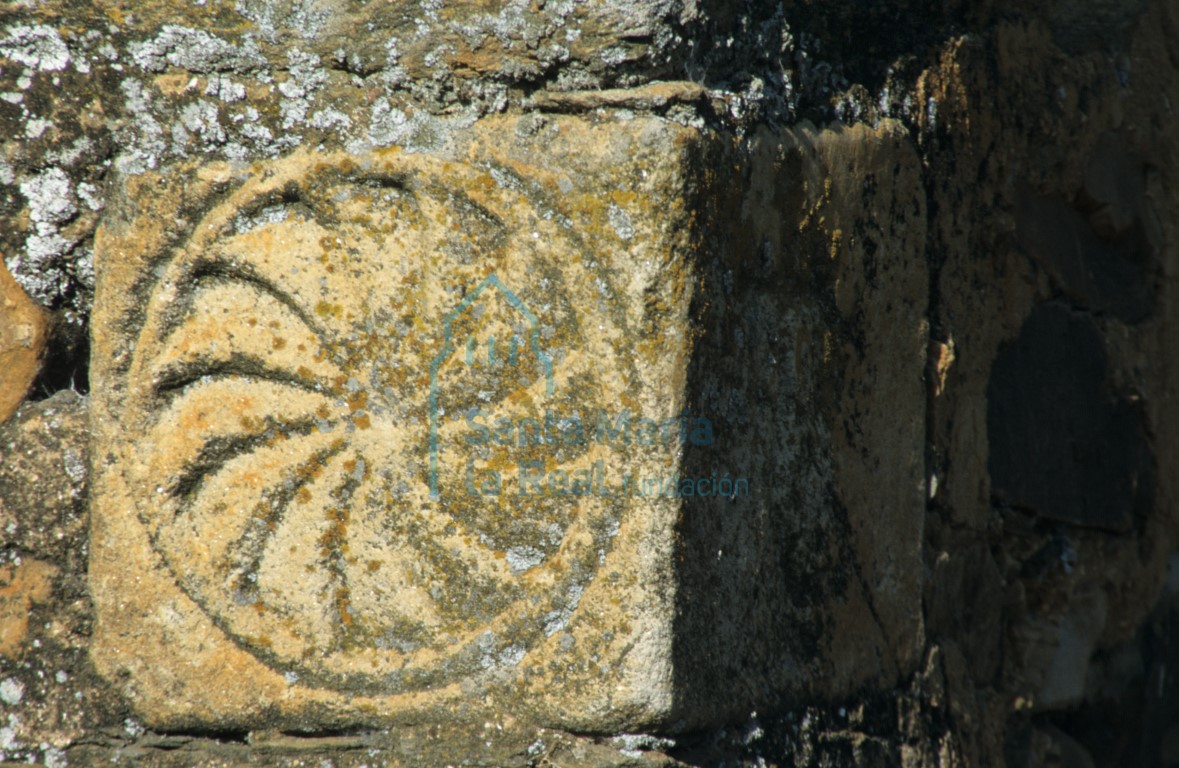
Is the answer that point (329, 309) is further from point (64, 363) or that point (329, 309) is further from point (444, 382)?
point (64, 363)

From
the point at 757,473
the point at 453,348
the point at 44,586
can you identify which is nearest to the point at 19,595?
the point at 44,586

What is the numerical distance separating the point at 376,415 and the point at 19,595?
54 centimetres

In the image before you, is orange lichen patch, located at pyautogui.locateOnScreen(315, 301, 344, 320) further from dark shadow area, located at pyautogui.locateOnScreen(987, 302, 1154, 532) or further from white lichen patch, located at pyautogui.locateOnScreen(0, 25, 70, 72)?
dark shadow area, located at pyautogui.locateOnScreen(987, 302, 1154, 532)

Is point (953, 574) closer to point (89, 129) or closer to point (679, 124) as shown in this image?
point (679, 124)

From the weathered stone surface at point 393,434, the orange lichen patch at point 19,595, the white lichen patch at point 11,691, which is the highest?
the weathered stone surface at point 393,434

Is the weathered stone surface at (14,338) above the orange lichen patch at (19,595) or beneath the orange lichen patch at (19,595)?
above

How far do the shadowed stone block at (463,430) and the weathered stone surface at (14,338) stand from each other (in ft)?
0.44

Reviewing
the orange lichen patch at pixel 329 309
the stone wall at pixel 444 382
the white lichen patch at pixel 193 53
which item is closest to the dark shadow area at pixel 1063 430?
the stone wall at pixel 444 382

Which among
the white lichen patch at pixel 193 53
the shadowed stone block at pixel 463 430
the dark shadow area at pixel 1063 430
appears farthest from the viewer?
the dark shadow area at pixel 1063 430

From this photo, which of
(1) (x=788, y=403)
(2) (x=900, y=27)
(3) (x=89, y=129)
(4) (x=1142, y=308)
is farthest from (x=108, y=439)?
(4) (x=1142, y=308)

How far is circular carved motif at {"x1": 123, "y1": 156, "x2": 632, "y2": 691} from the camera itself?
1.25m

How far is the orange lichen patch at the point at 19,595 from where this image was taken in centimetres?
141

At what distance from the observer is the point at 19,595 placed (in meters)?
1.41

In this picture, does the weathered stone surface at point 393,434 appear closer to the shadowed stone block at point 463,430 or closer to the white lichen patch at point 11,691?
the shadowed stone block at point 463,430
